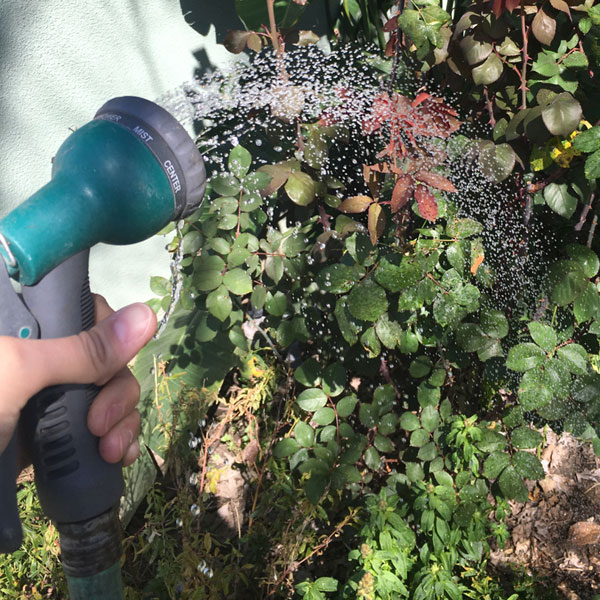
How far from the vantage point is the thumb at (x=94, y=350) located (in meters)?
0.89

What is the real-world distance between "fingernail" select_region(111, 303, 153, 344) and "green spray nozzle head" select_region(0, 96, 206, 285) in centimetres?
11

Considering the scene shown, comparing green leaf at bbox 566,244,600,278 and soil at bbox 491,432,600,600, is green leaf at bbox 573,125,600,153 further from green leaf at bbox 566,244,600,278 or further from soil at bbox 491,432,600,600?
soil at bbox 491,432,600,600

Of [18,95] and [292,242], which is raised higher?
[18,95]

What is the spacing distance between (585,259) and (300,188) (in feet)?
2.50

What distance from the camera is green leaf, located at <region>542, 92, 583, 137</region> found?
1.51m

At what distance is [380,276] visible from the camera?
1433 mm

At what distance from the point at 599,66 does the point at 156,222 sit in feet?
4.29

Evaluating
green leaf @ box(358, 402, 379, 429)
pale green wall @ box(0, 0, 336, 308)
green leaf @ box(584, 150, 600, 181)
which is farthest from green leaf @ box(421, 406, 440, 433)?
pale green wall @ box(0, 0, 336, 308)

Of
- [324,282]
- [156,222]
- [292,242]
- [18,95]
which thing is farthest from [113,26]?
[156,222]

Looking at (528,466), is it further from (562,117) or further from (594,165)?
(562,117)

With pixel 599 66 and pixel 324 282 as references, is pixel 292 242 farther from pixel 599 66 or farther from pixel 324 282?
pixel 599 66

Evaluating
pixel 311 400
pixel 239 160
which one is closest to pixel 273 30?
pixel 239 160

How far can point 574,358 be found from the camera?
1449mm

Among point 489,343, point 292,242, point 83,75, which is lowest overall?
point 489,343
